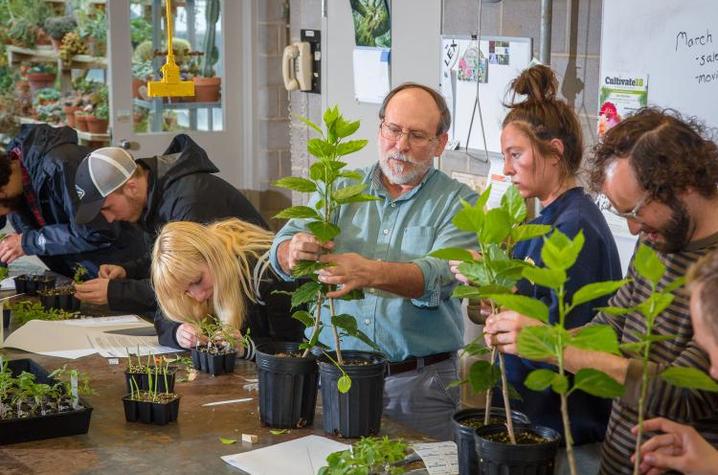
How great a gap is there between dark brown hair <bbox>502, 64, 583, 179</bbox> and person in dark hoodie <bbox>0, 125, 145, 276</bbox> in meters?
1.93

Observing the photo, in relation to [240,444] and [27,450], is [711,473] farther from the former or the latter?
[27,450]

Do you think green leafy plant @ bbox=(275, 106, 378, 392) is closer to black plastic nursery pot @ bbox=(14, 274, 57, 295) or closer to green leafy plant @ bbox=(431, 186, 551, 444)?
green leafy plant @ bbox=(431, 186, 551, 444)

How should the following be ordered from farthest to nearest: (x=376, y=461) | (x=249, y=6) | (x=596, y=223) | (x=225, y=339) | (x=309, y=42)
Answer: (x=249, y=6)
(x=309, y=42)
(x=225, y=339)
(x=596, y=223)
(x=376, y=461)

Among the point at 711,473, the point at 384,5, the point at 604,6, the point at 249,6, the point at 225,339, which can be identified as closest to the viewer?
the point at 711,473

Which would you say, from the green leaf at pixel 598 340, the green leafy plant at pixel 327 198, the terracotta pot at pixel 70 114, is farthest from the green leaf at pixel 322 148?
the terracotta pot at pixel 70 114

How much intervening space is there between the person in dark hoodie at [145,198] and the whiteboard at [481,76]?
1092 millimetres

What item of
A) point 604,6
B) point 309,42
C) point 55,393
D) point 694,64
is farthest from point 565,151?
point 309,42

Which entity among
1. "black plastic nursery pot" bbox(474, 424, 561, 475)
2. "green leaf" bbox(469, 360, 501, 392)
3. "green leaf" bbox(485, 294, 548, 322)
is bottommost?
"black plastic nursery pot" bbox(474, 424, 561, 475)

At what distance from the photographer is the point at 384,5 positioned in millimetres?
4875

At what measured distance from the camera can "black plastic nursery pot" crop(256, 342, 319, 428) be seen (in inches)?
94.8

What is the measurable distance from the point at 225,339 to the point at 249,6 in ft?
13.9

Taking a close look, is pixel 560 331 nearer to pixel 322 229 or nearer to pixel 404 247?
pixel 322 229

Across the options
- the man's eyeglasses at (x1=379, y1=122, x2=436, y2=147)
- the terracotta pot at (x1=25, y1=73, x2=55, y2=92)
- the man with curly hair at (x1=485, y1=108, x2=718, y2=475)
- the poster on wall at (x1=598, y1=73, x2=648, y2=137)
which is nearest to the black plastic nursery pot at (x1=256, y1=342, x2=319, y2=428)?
the man with curly hair at (x1=485, y1=108, x2=718, y2=475)

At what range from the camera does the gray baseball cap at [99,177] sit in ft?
12.4
